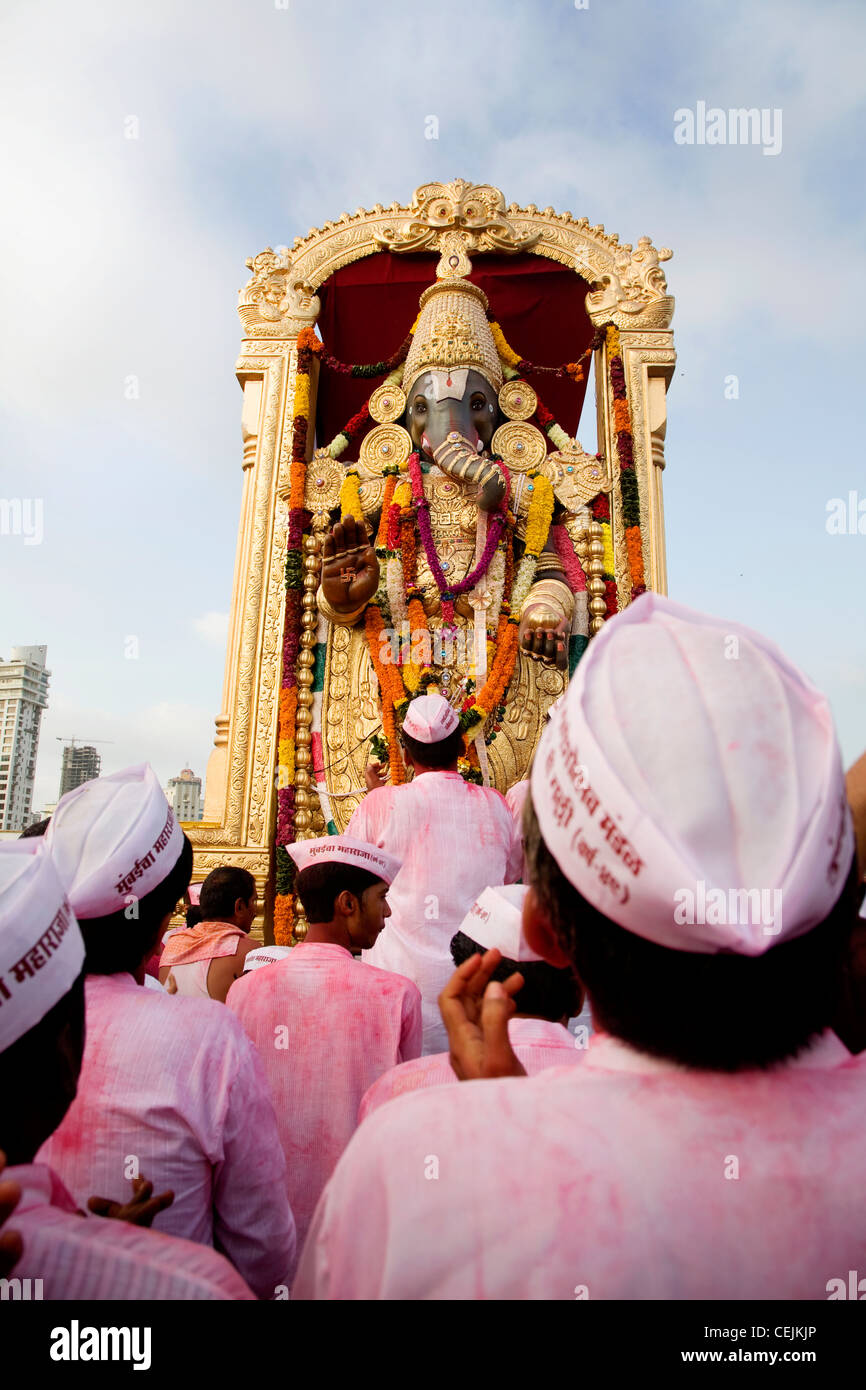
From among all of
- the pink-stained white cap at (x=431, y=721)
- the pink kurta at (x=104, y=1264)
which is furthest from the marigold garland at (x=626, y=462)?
the pink kurta at (x=104, y=1264)

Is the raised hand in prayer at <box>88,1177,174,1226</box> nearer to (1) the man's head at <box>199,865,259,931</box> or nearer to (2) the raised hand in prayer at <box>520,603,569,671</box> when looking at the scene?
(1) the man's head at <box>199,865,259,931</box>

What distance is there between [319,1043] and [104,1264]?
4.16ft

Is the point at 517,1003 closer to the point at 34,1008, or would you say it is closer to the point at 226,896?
the point at 34,1008

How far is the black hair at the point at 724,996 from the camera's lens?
816mm

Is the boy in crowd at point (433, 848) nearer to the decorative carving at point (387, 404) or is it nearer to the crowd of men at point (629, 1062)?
the crowd of men at point (629, 1062)

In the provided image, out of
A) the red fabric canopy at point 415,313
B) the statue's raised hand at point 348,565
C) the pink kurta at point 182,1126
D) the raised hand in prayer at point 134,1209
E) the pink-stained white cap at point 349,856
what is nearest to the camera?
the raised hand in prayer at point 134,1209

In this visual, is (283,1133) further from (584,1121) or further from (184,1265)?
(584,1121)

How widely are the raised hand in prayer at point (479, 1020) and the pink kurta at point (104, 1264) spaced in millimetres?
337

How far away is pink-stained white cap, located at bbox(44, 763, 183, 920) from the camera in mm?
1659

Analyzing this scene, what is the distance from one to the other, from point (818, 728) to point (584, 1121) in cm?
43

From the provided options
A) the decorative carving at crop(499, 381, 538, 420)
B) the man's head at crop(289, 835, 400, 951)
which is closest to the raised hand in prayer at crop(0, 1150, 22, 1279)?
the man's head at crop(289, 835, 400, 951)

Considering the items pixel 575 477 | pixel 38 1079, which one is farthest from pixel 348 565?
pixel 38 1079

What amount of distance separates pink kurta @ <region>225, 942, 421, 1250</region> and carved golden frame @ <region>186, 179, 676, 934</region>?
3877mm

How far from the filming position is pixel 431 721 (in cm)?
345
